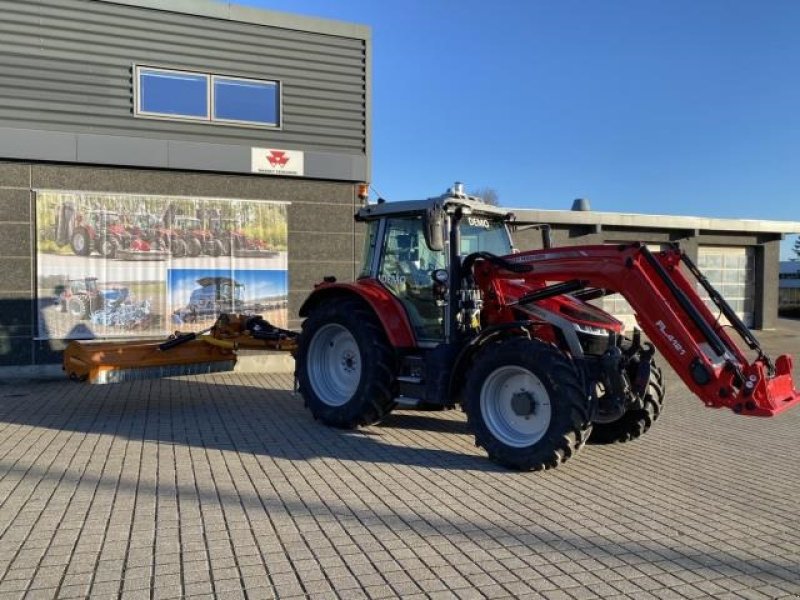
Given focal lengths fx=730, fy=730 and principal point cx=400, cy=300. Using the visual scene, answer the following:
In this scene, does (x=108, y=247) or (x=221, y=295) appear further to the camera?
(x=221, y=295)

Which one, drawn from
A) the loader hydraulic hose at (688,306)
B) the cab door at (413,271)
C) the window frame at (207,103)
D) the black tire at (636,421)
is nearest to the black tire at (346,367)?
the cab door at (413,271)

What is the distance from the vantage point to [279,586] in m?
3.65

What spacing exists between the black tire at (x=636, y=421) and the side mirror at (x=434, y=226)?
218 cm

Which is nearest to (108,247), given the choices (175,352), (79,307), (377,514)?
(79,307)

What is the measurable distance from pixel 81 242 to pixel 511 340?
788 cm

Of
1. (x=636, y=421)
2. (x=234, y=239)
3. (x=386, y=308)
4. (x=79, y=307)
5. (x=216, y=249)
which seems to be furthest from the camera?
(x=234, y=239)

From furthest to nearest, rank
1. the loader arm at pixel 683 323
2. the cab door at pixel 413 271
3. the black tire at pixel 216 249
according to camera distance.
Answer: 1. the black tire at pixel 216 249
2. the cab door at pixel 413 271
3. the loader arm at pixel 683 323

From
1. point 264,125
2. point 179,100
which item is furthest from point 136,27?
point 264,125

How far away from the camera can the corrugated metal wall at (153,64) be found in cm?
1088

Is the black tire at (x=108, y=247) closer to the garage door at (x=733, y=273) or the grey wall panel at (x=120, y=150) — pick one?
the grey wall panel at (x=120, y=150)

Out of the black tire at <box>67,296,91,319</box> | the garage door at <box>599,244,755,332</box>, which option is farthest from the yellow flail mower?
the garage door at <box>599,244,755,332</box>

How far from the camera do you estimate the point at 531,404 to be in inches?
238

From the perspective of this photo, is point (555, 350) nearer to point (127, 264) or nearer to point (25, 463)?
point (25, 463)

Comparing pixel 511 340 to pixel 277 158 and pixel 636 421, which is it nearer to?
pixel 636 421
